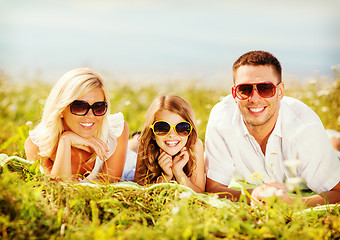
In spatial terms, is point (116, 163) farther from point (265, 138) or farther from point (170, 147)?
point (265, 138)

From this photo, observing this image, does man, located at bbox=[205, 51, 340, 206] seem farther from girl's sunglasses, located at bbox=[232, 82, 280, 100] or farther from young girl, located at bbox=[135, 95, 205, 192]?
young girl, located at bbox=[135, 95, 205, 192]

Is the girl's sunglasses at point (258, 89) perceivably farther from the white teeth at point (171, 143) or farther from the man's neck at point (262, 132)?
the white teeth at point (171, 143)

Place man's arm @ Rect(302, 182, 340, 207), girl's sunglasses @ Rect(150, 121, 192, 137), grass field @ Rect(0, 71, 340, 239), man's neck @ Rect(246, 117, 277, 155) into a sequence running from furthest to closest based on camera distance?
man's neck @ Rect(246, 117, 277, 155) → girl's sunglasses @ Rect(150, 121, 192, 137) → man's arm @ Rect(302, 182, 340, 207) → grass field @ Rect(0, 71, 340, 239)

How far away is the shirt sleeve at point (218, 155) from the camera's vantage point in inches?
146

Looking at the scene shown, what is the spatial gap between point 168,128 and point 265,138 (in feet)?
3.36

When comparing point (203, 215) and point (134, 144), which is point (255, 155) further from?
point (134, 144)

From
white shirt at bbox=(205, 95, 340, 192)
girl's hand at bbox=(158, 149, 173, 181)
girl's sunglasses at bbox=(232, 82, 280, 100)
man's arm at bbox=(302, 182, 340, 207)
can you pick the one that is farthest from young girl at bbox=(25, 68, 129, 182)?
man's arm at bbox=(302, 182, 340, 207)

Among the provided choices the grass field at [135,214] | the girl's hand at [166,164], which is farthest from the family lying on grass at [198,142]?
the grass field at [135,214]

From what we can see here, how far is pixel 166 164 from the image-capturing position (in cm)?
350

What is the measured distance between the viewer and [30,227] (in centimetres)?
244

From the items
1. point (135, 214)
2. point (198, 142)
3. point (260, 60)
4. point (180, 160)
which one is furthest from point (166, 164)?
point (260, 60)

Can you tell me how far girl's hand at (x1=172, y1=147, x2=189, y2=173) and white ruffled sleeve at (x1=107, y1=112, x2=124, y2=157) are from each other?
0.65 metres

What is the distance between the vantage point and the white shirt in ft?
11.2

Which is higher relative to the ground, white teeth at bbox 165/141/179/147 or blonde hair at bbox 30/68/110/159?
blonde hair at bbox 30/68/110/159
